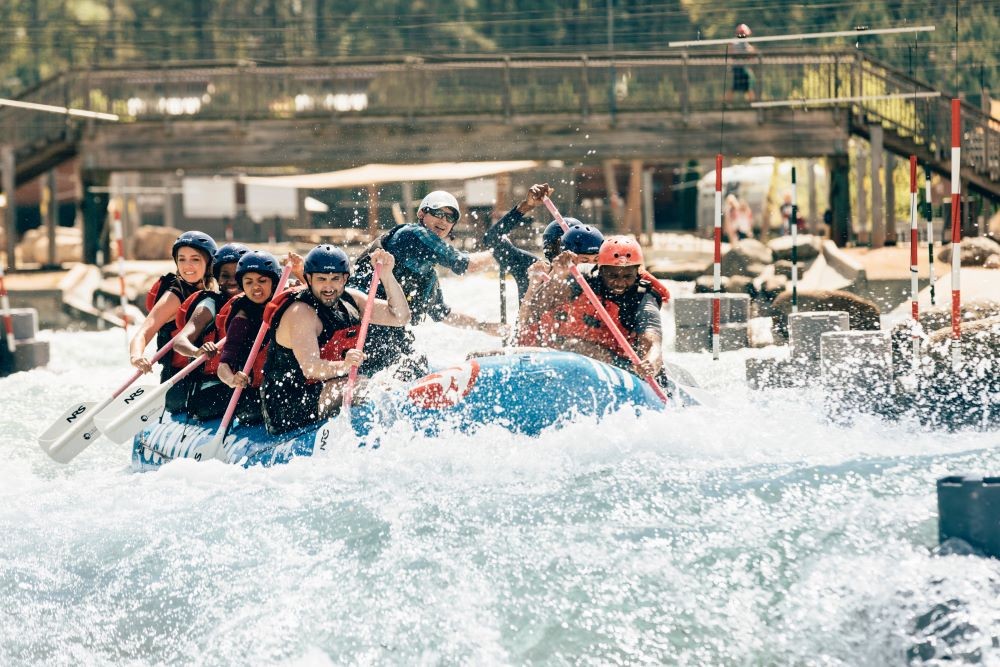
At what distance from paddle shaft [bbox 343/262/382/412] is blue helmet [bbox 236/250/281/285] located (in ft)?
2.01

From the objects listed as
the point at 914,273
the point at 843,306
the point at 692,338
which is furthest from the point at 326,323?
the point at 843,306

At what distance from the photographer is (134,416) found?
8758mm

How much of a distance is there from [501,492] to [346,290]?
183cm

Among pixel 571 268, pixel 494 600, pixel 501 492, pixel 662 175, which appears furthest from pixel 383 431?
pixel 662 175

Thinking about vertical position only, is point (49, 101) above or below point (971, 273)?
above

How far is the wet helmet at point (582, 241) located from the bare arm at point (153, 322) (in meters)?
2.42

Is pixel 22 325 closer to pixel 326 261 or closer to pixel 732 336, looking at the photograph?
pixel 732 336

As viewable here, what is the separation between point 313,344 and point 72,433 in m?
2.23

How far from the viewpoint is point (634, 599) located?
5328mm

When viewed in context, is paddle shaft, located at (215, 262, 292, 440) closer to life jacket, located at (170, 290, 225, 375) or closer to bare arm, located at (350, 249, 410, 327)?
bare arm, located at (350, 249, 410, 327)

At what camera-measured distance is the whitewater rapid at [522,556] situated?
5043 millimetres

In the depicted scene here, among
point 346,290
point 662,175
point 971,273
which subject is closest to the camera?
point 346,290

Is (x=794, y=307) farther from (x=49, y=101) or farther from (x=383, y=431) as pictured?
(x=49, y=101)

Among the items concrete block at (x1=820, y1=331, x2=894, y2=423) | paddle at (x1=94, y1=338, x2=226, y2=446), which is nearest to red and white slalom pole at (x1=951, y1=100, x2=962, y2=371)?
concrete block at (x1=820, y1=331, x2=894, y2=423)
